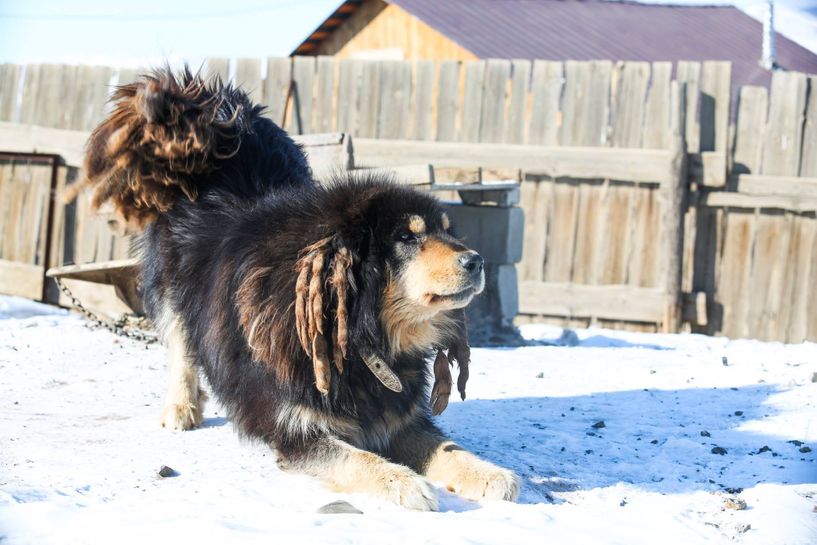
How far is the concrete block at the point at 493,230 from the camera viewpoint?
7.43 m

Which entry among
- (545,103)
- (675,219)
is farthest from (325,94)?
(675,219)

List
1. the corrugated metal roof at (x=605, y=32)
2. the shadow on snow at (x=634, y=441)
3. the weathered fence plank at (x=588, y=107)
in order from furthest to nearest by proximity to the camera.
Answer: the corrugated metal roof at (x=605, y=32) < the weathered fence plank at (x=588, y=107) < the shadow on snow at (x=634, y=441)

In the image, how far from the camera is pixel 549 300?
896 cm

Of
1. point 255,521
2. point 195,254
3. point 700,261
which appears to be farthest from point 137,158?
point 700,261

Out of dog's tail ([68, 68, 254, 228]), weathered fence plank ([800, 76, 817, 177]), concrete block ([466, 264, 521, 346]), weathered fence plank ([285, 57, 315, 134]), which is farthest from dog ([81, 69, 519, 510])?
weathered fence plank ([800, 76, 817, 177])

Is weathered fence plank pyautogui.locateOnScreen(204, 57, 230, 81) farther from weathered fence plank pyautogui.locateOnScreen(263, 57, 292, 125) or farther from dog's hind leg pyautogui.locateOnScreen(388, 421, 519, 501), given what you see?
dog's hind leg pyautogui.locateOnScreen(388, 421, 519, 501)

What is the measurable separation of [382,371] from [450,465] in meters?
0.46

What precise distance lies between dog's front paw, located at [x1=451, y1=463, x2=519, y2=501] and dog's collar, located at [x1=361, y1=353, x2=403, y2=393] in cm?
42

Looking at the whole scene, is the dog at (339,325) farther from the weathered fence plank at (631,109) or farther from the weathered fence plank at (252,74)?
the weathered fence plank at (252,74)

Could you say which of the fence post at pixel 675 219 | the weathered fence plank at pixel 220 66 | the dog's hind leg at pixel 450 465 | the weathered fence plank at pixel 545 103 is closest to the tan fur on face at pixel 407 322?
the dog's hind leg at pixel 450 465

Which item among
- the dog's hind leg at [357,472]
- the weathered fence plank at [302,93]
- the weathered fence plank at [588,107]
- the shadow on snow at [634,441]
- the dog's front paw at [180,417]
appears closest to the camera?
the dog's hind leg at [357,472]

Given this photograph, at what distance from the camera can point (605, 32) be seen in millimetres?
15516

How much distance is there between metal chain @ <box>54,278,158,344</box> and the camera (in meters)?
6.39

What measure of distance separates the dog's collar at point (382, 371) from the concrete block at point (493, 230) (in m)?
3.93
